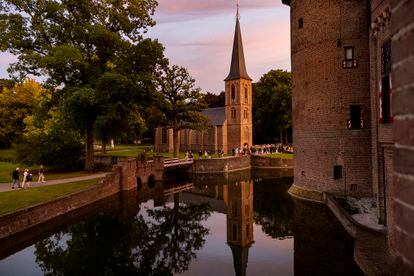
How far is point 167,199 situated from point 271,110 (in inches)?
1360

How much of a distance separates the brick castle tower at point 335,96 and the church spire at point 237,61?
33.6 m

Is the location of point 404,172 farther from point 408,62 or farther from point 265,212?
point 265,212

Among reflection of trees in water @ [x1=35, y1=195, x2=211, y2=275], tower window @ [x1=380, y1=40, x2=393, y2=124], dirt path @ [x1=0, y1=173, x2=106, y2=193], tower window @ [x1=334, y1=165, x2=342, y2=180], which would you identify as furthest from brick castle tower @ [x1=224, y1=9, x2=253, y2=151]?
tower window @ [x1=380, y1=40, x2=393, y2=124]

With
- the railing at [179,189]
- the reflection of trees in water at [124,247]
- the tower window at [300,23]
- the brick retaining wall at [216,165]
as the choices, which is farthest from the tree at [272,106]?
the reflection of trees in water at [124,247]

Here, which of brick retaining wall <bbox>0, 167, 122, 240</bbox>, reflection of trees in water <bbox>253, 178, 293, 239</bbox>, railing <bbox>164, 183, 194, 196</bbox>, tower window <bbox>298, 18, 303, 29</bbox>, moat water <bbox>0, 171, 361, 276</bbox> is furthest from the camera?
railing <bbox>164, 183, 194, 196</bbox>

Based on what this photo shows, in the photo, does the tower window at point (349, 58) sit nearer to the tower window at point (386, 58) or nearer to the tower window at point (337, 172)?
the tower window at point (337, 172)

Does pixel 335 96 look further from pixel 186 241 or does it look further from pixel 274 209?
pixel 186 241

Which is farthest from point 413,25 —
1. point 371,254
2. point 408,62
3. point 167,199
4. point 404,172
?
point 167,199

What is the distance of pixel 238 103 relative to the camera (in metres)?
57.5

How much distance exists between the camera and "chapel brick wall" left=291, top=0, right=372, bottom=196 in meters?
20.2

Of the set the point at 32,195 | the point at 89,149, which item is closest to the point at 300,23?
the point at 32,195

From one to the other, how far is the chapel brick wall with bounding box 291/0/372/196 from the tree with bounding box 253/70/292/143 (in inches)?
1287

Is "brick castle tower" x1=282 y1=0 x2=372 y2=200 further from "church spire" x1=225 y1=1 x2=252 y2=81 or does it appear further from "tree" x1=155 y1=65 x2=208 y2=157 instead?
"church spire" x1=225 y1=1 x2=252 y2=81

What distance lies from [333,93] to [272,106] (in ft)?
119
